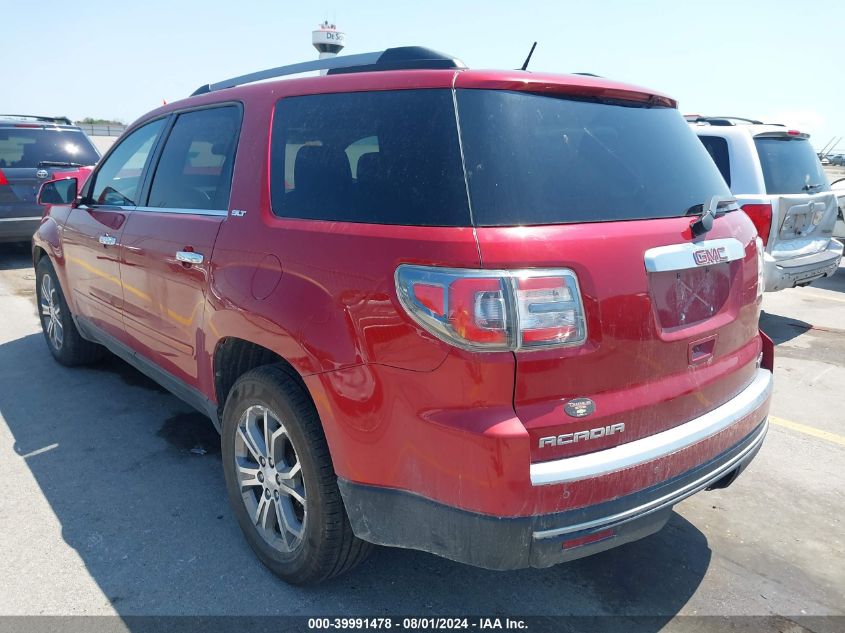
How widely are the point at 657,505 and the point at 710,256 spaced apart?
86 cm

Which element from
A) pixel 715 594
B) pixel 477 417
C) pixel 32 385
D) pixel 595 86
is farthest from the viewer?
pixel 32 385

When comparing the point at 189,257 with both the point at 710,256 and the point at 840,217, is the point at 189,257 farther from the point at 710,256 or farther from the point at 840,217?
the point at 840,217

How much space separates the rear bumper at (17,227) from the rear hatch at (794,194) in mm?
8478

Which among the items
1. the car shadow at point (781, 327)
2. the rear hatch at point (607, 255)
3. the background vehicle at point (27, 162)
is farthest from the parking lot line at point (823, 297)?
the background vehicle at point (27, 162)

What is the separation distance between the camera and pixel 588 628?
8.02ft

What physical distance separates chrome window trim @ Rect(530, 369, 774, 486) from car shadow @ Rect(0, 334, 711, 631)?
2.48 feet

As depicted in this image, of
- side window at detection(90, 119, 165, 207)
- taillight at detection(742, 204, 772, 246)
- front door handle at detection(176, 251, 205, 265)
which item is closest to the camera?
front door handle at detection(176, 251, 205, 265)

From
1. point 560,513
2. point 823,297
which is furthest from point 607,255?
point 823,297

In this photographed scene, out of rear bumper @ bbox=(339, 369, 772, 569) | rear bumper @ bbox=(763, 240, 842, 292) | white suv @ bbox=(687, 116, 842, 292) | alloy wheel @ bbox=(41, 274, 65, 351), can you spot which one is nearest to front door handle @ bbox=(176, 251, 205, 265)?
rear bumper @ bbox=(339, 369, 772, 569)

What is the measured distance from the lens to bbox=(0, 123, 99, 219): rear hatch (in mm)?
8703

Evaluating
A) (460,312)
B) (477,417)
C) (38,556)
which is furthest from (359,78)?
(38,556)

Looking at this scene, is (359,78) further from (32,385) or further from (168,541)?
(32,385)

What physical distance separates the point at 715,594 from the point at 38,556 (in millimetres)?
2762

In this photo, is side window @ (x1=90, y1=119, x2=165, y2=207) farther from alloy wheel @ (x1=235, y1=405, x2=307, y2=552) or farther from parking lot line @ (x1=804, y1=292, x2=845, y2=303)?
parking lot line @ (x1=804, y1=292, x2=845, y2=303)
